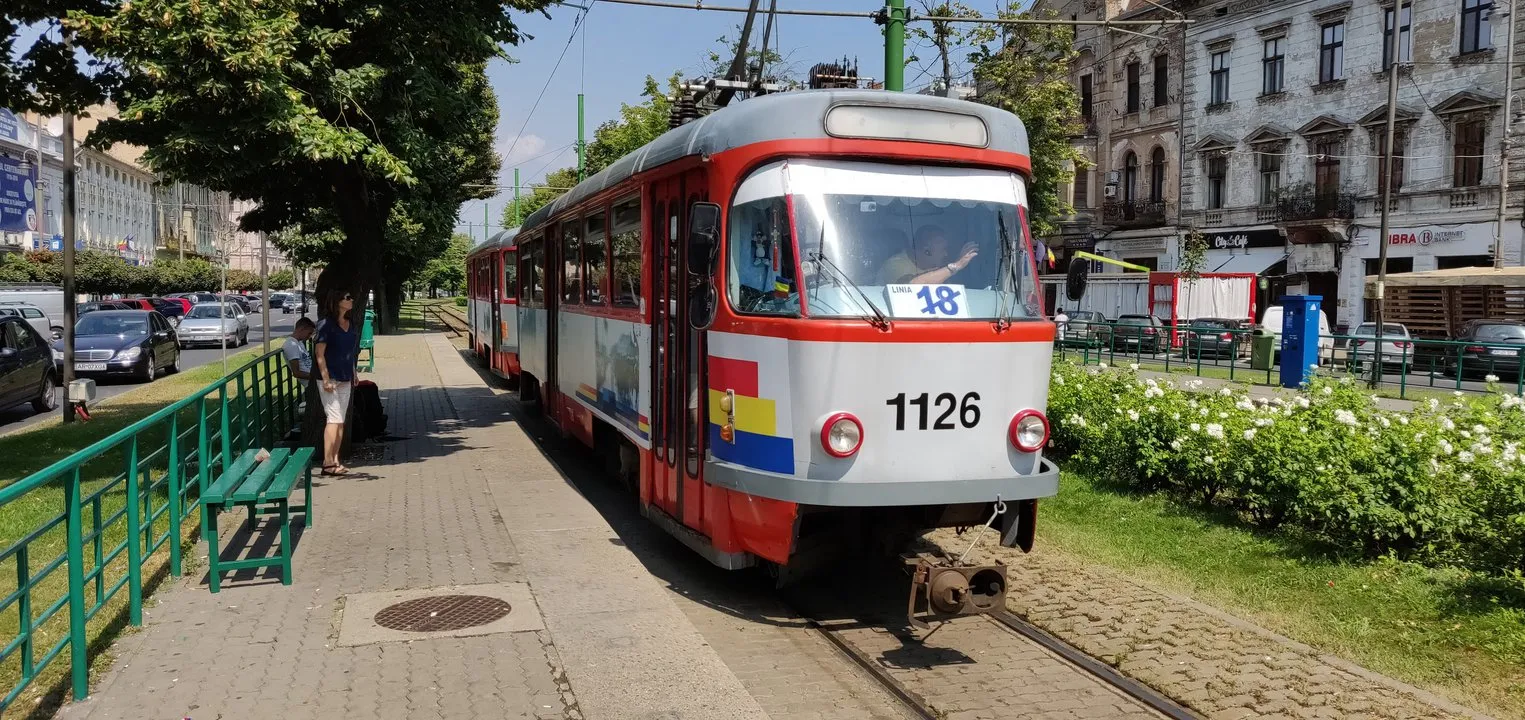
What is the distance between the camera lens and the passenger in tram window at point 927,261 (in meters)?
6.36

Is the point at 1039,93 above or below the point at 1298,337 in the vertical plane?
above

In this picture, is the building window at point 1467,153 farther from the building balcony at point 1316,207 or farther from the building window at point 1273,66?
the building window at point 1273,66

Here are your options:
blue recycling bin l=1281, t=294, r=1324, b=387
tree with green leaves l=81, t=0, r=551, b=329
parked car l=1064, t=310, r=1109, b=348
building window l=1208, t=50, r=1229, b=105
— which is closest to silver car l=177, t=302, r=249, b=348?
parked car l=1064, t=310, r=1109, b=348

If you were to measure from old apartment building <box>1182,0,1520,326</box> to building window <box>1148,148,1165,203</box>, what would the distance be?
Answer: 5.12 ft

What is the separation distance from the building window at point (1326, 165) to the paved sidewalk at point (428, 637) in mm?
32519

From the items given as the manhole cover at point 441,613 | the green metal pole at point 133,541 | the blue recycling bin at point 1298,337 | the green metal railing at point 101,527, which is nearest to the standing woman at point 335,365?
the green metal railing at point 101,527

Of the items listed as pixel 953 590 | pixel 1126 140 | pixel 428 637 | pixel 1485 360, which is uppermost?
pixel 1126 140

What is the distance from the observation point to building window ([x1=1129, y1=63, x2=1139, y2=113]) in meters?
44.2

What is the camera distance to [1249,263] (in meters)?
38.8

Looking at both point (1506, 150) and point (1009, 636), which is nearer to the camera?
point (1009, 636)

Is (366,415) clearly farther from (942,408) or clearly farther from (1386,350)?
(1386,350)

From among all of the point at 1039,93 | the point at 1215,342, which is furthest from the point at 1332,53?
the point at 1215,342

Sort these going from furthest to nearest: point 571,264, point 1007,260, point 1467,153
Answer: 1. point 1467,153
2. point 571,264
3. point 1007,260

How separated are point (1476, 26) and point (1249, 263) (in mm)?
9965
